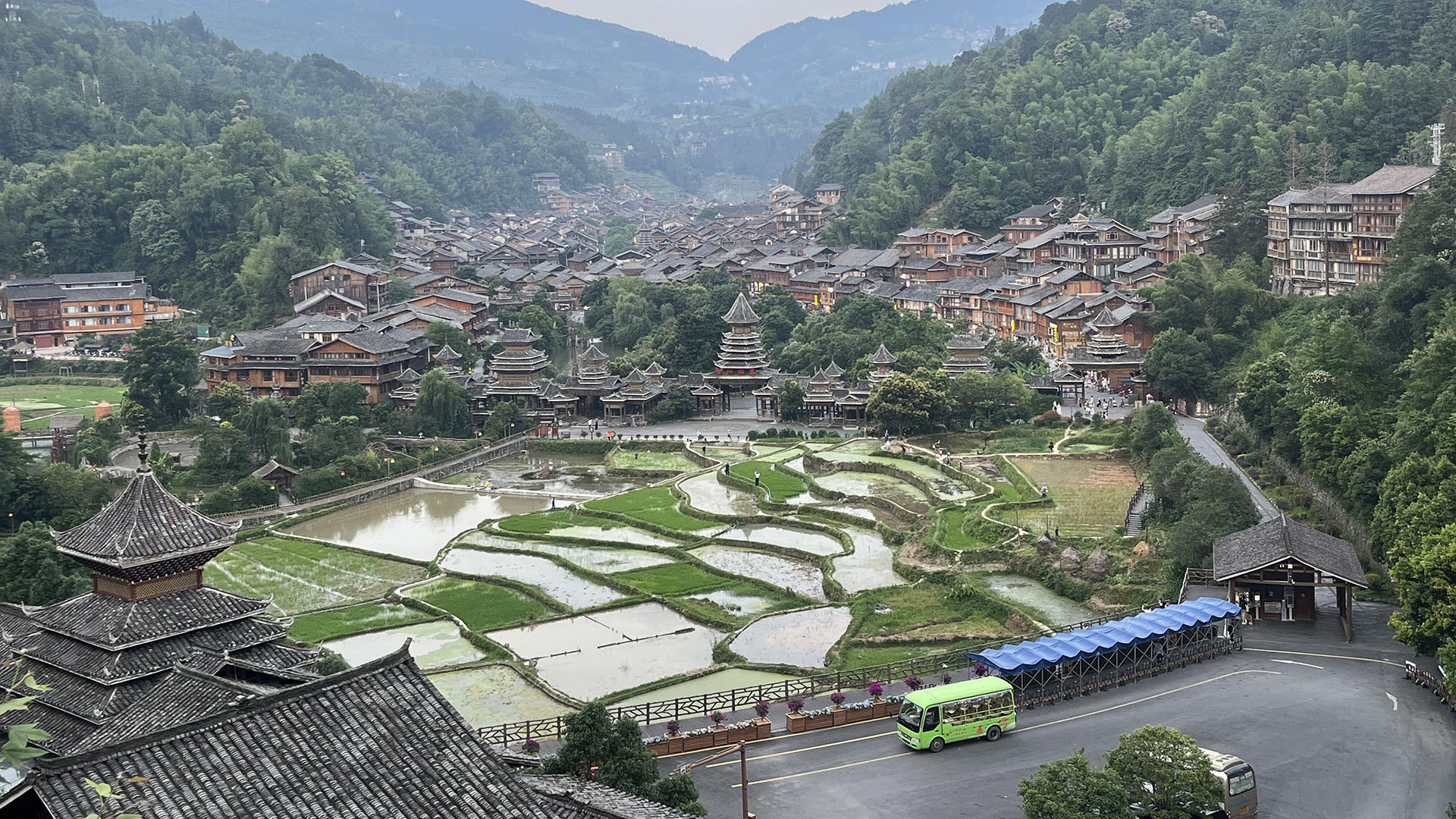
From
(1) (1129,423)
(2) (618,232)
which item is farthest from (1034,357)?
(2) (618,232)

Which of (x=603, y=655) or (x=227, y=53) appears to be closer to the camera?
(x=603, y=655)

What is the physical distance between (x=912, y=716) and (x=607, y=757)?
16.8 ft

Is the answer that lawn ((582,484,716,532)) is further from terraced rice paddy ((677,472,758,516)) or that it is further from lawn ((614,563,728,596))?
lawn ((614,563,728,596))

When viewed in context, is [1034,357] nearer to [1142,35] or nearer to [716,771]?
[716,771]

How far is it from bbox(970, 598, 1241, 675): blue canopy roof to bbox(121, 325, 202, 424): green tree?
1612 inches

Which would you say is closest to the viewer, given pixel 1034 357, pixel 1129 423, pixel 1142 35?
pixel 1129 423

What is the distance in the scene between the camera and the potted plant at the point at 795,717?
23078 mm

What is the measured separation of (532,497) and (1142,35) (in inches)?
2738

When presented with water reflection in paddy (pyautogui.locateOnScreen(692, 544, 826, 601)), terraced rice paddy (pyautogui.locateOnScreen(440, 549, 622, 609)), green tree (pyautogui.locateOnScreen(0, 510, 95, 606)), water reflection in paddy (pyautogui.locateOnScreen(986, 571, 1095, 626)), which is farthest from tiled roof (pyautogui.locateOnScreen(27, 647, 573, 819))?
water reflection in paddy (pyautogui.locateOnScreen(692, 544, 826, 601))

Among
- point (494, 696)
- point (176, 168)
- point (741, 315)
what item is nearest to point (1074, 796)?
point (494, 696)

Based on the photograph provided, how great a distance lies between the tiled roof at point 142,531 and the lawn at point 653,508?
22.4 m

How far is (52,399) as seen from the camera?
60.9m

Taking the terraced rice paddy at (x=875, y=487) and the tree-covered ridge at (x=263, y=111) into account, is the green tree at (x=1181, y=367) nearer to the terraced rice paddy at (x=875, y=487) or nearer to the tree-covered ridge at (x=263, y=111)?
the terraced rice paddy at (x=875, y=487)

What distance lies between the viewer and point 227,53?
481 feet
